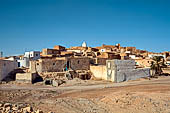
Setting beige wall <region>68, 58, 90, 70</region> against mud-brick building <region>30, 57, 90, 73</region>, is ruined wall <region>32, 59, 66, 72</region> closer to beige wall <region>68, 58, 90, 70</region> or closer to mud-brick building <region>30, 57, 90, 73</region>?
mud-brick building <region>30, 57, 90, 73</region>

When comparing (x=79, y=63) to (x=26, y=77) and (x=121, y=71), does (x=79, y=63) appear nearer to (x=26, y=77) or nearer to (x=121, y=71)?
(x=121, y=71)

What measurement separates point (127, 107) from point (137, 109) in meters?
0.69

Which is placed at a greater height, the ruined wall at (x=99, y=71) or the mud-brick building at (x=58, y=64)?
the mud-brick building at (x=58, y=64)

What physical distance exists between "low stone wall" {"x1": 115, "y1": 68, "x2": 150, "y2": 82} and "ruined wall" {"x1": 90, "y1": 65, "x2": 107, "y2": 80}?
2088mm

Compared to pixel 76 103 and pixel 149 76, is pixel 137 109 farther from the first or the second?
pixel 149 76

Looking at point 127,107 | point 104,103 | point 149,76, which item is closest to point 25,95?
point 104,103

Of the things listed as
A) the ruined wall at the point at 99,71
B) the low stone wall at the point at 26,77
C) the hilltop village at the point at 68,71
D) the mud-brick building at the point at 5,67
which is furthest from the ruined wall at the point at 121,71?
the mud-brick building at the point at 5,67

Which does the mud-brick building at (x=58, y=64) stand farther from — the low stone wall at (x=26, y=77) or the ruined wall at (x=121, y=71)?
the ruined wall at (x=121, y=71)

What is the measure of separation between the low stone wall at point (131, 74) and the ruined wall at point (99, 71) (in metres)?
2.09

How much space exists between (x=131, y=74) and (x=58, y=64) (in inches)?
420

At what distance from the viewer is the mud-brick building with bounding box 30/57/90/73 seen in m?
26.4

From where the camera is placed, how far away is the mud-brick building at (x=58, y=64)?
26.4 meters

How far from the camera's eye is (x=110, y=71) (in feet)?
84.5

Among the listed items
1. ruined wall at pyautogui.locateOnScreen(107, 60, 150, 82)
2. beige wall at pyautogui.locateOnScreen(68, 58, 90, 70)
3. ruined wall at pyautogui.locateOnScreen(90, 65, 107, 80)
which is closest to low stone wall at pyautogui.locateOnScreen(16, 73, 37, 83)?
beige wall at pyautogui.locateOnScreen(68, 58, 90, 70)
